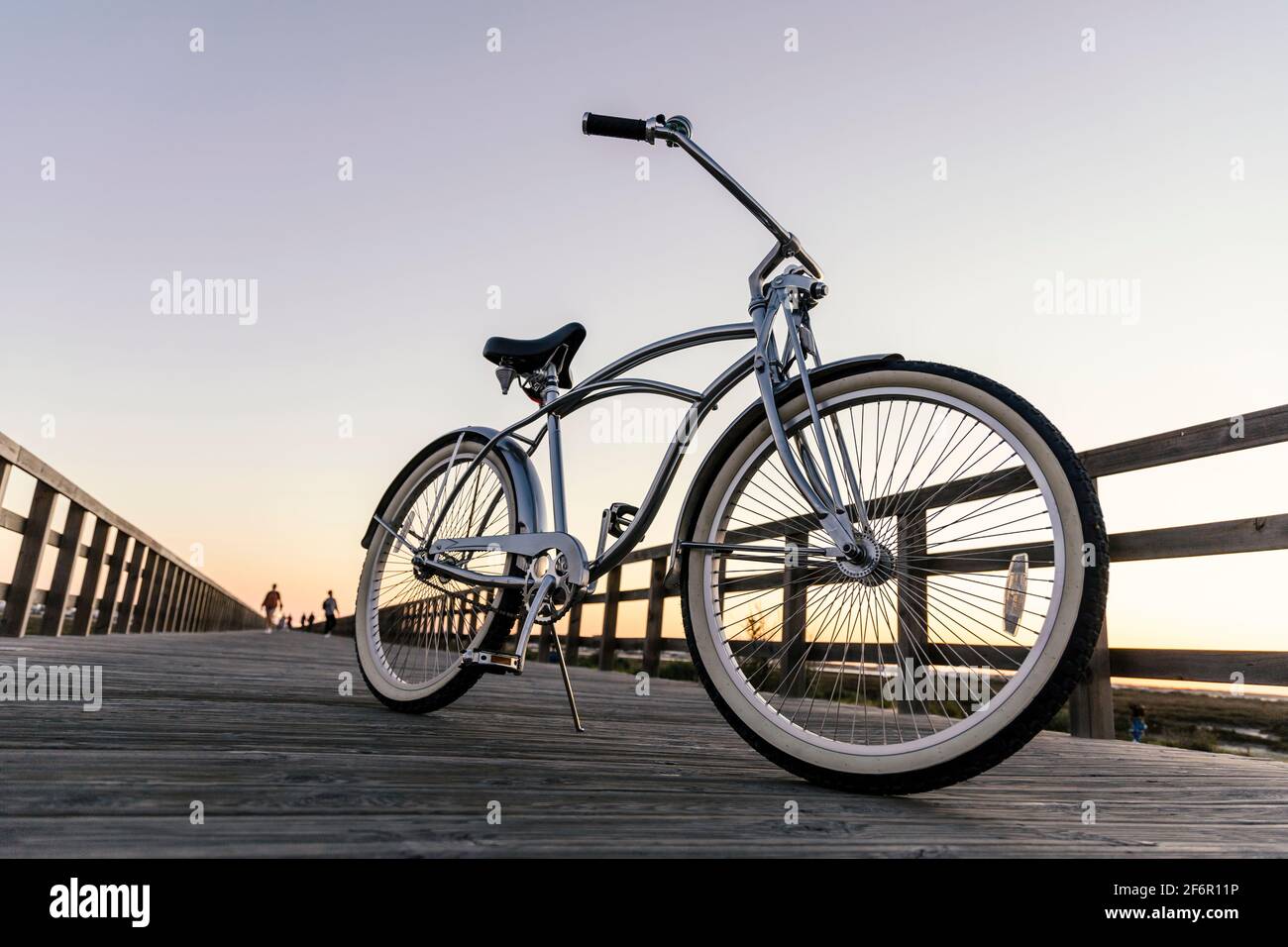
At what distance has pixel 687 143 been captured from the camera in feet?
5.95

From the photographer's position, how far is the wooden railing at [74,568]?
189 inches

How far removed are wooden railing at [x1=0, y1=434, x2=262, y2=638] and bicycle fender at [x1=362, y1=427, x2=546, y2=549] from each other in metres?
3.08

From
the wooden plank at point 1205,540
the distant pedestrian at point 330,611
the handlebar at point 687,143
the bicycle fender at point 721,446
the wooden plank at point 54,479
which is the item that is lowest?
the distant pedestrian at point 330,611

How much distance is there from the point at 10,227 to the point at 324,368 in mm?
4585

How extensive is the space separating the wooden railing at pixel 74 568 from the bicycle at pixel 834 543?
152 inches

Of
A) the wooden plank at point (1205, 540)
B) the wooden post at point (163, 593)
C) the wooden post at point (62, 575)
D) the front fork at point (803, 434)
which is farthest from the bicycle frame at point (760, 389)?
the wooden post at point (163, 593)

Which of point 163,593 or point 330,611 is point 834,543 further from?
point 330,611

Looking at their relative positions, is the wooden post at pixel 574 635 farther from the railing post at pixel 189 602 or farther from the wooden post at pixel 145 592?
the railing post at pixel 189 602

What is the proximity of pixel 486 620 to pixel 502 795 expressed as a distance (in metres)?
1.00

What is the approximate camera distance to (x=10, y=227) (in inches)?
442

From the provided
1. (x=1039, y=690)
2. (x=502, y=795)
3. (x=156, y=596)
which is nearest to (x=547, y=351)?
(x=502, y=795)
